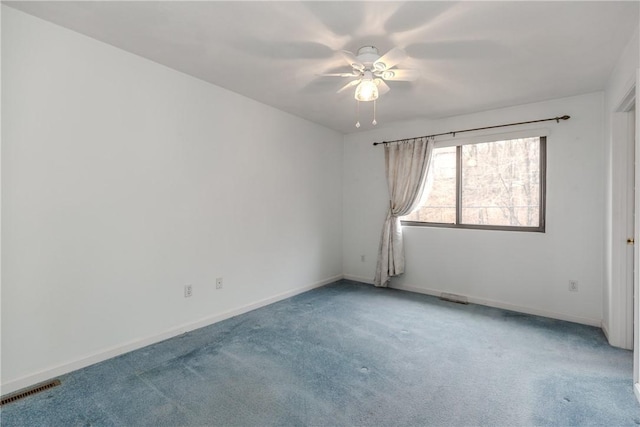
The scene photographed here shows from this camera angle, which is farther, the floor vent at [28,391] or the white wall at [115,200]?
the white wall at [115,200]

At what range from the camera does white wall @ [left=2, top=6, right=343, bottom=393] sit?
6.61 feet

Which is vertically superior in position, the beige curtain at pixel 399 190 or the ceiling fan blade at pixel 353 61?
the ceiling fan blade at pixel 353 61

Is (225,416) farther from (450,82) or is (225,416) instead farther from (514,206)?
(514,206)

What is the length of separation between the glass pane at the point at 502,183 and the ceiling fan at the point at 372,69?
1.70 metres

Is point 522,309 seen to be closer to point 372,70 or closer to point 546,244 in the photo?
point 546,244

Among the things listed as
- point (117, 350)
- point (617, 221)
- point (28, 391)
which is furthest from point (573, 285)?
point (28, 391)

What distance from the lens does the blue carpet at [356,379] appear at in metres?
1.79

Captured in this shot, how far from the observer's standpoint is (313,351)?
2566mm

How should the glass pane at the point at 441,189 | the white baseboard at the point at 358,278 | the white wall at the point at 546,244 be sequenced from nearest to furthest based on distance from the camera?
the white wall at the point at 546,244
the glass pane at the point at 441,189
the white baseboard at the point at 358,278

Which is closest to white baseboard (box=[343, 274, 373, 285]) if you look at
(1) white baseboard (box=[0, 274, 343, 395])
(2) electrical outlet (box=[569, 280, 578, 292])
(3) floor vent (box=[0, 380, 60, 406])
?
(1) white baseboard (box=[0, 274, 343, 395])

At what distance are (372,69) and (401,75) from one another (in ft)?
1.61

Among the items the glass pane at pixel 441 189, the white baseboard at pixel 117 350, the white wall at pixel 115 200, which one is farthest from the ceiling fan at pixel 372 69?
the white baseboard at pixel 117 350

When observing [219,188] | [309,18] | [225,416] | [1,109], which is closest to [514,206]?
[309,18]

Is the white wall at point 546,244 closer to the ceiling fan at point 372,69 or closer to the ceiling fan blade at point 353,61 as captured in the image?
the ceiling fan at point 372,69
